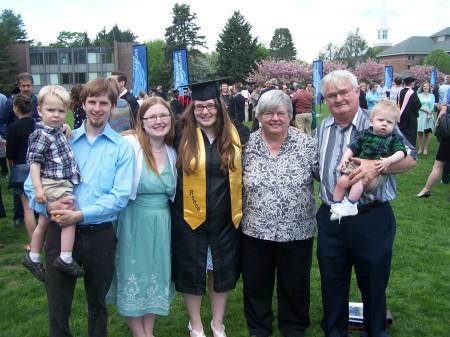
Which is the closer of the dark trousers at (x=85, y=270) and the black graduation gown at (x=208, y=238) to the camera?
the dark trousers at (x=85, y=270)

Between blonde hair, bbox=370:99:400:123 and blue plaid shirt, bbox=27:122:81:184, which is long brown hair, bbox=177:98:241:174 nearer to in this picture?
blue plaid shirt, bbox=27:122:81:184

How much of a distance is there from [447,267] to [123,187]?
12.4ft

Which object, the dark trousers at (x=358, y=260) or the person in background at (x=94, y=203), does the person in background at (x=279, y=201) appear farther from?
the person in background at (x=94, y=203)

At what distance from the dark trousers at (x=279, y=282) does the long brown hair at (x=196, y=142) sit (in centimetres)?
65

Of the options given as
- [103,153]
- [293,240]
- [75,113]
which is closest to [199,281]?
[293,240]

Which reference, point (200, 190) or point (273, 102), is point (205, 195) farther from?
point (273, 102)

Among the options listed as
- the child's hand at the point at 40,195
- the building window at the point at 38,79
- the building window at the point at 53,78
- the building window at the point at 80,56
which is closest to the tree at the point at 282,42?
the building window at the point at 80,56

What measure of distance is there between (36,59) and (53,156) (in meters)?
64.9

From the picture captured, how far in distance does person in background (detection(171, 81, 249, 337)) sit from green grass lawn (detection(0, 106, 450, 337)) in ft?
2.34

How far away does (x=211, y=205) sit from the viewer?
10.3 feet

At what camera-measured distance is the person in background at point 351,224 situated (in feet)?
9.30

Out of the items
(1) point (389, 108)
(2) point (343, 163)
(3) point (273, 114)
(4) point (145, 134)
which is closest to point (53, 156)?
(4) point (145, 134)

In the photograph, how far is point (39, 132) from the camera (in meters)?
2.65

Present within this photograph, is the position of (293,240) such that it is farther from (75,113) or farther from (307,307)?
(75,113)
